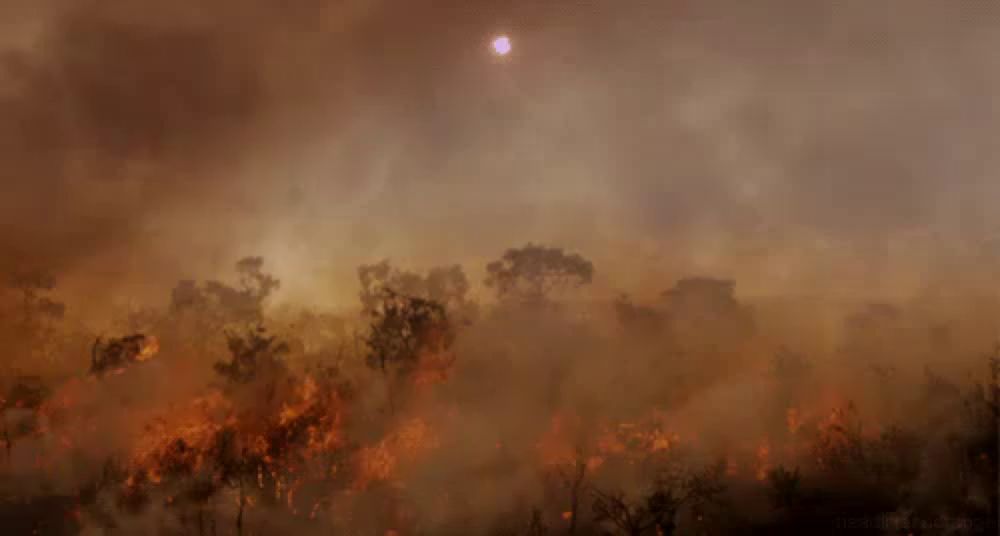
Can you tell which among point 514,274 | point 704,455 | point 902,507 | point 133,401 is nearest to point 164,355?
point 133,401

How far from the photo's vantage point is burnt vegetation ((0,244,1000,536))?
49.4 meters

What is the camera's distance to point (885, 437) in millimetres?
57031

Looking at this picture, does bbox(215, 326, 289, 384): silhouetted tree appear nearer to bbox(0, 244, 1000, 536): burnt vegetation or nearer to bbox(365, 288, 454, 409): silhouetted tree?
bbox(0, 244, 1000, 536): burnt vegetation

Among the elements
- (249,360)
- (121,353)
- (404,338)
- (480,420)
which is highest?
(121,353)

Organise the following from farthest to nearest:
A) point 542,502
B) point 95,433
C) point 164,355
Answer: point 164,355, point 95,433, point 542,502

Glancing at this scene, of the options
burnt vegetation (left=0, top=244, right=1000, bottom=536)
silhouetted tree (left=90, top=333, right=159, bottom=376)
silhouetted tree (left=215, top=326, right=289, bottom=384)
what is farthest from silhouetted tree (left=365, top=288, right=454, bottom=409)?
silhouetted tree (left=90, top=333, right=159, bottom=376)

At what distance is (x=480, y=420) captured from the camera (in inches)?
2483

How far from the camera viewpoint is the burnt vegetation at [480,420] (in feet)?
162

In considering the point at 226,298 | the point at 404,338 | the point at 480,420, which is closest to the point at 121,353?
the point at 226,298

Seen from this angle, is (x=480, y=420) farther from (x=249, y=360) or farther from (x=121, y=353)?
(x=121, y=353)

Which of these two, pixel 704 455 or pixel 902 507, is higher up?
pixel 704 455

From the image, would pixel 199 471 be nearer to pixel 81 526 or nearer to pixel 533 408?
pixel 81 526

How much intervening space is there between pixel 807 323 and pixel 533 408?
3591cm

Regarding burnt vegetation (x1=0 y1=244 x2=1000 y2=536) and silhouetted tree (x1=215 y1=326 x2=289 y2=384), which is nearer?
burnt vegetation (x1=0 y1=244 x2=1000 y2=536)
